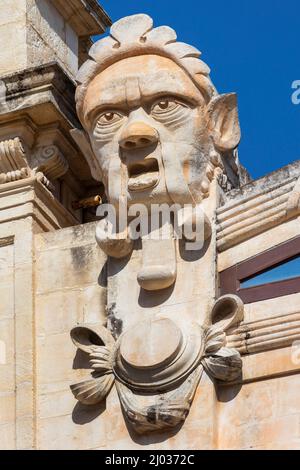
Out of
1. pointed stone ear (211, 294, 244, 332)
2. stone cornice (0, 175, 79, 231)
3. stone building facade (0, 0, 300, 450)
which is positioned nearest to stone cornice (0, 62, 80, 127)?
stone building facade (0, 0, 300, 450)

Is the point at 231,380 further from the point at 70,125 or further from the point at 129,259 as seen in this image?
the point at 70,125

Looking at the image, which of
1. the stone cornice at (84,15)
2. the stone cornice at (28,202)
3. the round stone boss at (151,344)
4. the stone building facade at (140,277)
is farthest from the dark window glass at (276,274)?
the stone cornice at (84,15)

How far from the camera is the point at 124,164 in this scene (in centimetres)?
2709

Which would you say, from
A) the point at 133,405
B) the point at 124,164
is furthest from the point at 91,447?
the point at 124,164

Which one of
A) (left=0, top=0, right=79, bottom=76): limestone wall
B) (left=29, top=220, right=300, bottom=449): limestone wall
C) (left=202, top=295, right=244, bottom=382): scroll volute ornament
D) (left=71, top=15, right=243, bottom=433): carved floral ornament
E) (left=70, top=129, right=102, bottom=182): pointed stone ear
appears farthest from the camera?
(left=0, top=0, right=79, bottom=76): limestone wall

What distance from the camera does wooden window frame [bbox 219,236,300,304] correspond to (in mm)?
26328

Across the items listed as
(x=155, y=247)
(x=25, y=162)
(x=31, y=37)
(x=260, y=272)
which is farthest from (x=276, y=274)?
(x=31, y=37)

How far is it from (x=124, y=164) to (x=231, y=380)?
7.92 feet

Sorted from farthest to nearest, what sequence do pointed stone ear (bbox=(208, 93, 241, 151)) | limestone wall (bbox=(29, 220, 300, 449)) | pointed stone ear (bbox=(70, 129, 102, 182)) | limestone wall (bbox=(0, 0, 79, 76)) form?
limestone wall (bbox=(0, 0, 79, 76))
pointed stone ear (bbox=(70, 129, 102, 182))
pointed stone ear (bbox=(208, 93, 241, 151))
limestone wall (bbox=(29, 220, 300, 449))

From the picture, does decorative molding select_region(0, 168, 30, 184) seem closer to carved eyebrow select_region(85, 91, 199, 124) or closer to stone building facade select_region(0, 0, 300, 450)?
stone building facade select_region(0, 0, 300, 450)

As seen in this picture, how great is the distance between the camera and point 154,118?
27.1m

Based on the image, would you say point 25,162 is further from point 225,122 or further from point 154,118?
point 225,122

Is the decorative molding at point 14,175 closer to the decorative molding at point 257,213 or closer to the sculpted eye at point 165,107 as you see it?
the sculpted eye at point 165,107
